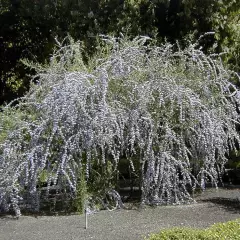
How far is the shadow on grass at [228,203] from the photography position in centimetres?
815

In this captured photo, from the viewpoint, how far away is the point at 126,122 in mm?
8164

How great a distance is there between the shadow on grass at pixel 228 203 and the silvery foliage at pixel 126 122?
381mm

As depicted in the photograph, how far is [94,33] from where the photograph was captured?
11.5 metres

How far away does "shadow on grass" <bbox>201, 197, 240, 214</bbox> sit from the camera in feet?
26.7

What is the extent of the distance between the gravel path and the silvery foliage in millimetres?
365

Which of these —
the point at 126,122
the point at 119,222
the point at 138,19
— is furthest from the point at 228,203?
the point at 138,19

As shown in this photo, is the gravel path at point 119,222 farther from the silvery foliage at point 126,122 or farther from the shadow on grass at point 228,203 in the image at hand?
the silvery foliage at point 126,122

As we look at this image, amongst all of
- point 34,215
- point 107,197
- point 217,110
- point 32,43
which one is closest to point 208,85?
point 217,110

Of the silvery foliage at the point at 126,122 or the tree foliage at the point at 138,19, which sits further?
the tree foliage at the point at 138,19

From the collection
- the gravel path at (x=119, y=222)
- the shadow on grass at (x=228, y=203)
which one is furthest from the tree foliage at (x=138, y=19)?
the gravel path at (x=119, y=222)

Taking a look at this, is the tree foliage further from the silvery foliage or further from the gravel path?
the gravel path

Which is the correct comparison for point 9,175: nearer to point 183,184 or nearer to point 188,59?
point 183,184

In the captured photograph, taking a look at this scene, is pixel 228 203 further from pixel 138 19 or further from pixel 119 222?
pixel 138 19

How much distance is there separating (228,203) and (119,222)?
224 centimetres
